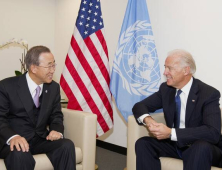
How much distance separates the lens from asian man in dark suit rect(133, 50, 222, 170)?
214 centimetres

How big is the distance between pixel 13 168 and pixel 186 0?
2644mm

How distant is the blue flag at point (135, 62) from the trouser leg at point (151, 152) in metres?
0.86

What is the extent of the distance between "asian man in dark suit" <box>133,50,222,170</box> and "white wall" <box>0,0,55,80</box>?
9.64ft

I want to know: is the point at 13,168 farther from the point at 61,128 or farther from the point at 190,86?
the point at 190,86

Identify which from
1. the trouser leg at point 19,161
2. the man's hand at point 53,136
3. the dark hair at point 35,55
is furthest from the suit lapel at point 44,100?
the trouser leg at point 19,161

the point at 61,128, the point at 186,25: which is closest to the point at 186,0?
the point at 186,25

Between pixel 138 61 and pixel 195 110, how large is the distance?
41.9 inches

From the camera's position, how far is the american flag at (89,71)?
3438 mm

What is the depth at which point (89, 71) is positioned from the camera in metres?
3.46

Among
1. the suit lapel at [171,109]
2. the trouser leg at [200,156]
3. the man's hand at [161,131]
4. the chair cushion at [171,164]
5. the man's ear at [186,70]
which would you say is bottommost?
the chair cushion at [171,164]

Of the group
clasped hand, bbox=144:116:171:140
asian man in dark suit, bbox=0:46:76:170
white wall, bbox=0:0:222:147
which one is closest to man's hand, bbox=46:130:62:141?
asian man in dark suit, bbox=0:46:76:170

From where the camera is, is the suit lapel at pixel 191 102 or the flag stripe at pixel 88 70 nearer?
the suit lapel at pixel 191 102

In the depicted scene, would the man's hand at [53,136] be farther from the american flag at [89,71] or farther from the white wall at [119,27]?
the white wall at [119,27]

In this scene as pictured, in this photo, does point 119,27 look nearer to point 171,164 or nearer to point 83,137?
point 83,137
